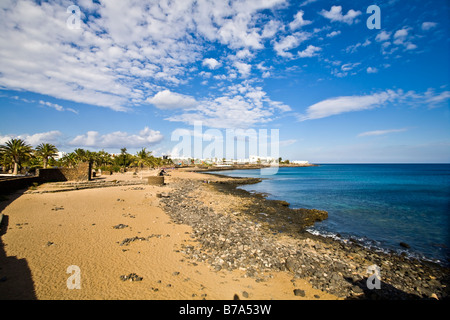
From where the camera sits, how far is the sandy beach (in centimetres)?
722

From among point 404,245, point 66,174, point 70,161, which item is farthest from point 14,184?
point 404,245

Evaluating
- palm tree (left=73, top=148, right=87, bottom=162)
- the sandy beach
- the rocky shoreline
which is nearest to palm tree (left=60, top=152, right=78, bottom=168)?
palm tree (left=73, top=148, right=87, bottom=162)

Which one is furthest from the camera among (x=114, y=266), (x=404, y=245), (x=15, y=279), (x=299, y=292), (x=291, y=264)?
(x=404, y=245)

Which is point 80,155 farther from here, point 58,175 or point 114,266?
point 114,266

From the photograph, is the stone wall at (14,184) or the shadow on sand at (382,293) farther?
the stone wall at (14,184)

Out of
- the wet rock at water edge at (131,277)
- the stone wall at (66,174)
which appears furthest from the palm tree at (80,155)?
the wet rock at water edge at (131,277)

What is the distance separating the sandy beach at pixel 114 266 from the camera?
722cm

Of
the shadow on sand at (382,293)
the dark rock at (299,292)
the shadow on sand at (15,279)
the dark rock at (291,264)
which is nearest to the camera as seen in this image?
the shadow on sand at (15,279)

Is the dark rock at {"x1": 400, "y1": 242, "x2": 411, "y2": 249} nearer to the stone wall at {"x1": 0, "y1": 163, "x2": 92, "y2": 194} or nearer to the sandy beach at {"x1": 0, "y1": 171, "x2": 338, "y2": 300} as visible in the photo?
the sandy beach at {"x1": 0, "y1": 171, "x2": 338, "y2": 300}

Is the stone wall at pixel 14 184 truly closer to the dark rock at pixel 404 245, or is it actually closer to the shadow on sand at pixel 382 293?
the shadow on sand at pixel 382 293

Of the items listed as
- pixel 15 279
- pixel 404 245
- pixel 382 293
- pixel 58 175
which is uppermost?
pixel 58 175

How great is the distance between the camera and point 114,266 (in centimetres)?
883

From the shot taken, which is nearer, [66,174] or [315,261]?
[315,261]
